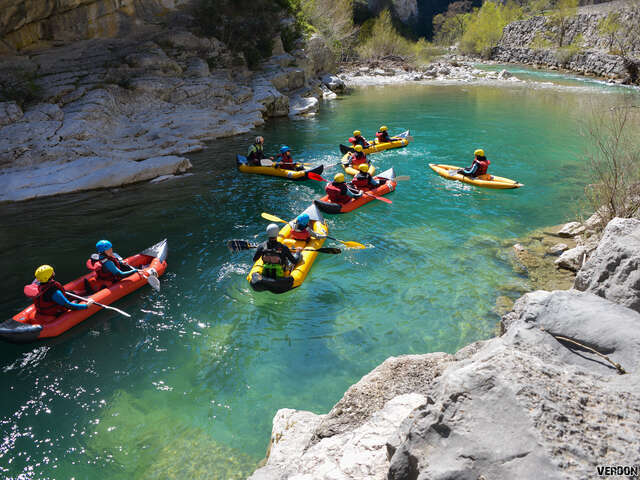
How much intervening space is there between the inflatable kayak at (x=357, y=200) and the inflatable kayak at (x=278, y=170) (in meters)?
2.00

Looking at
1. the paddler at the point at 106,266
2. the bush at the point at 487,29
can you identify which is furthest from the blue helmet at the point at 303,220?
the bush at the point at 487,29

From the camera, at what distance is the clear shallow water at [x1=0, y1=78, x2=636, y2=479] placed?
5.10 meters

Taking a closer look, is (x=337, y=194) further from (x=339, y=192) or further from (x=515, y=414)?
(x=515, y=414)

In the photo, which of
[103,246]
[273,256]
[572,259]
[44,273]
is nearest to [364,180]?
[273,256]

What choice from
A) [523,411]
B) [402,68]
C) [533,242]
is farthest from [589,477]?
[402,68]

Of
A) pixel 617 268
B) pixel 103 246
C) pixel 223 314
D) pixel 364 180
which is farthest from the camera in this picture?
pixel 364 180

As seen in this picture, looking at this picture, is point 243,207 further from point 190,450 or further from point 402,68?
point 402,68

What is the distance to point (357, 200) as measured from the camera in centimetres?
1148

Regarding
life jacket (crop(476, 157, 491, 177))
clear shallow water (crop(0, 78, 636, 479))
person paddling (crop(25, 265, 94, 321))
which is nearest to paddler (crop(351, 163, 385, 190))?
clear shallow water (crop(0, 78, 636, 479))

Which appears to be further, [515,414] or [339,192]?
[339,192]

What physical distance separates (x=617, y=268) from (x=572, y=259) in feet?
12.3

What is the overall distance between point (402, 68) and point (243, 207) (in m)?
38.6

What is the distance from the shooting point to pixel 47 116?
50.0 feet

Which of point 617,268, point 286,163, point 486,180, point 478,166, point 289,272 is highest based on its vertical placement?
point 617,268
